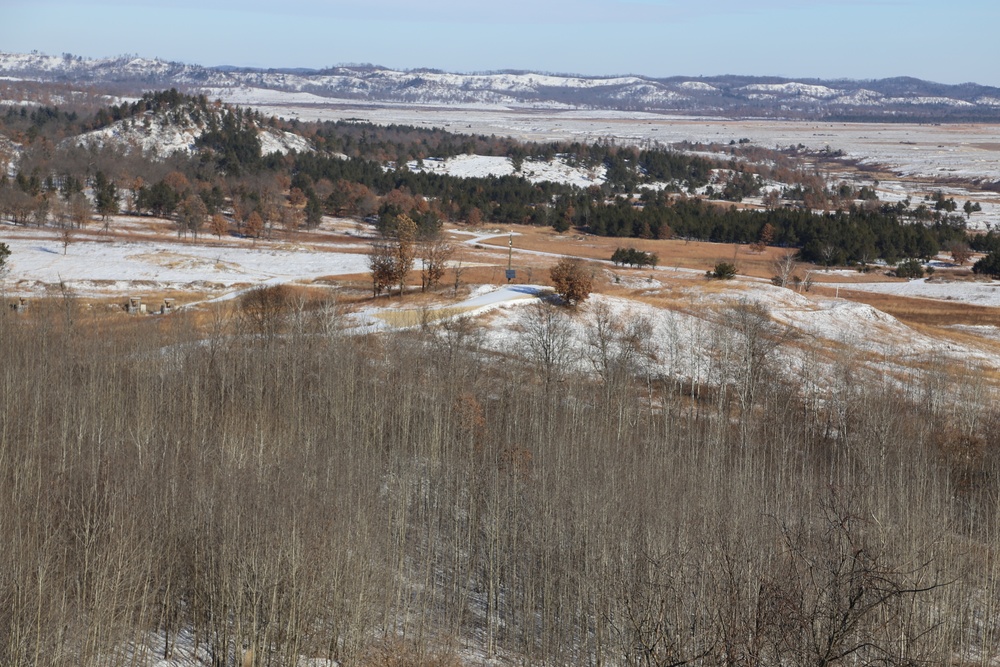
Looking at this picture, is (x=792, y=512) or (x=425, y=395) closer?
(x=792, y=512)

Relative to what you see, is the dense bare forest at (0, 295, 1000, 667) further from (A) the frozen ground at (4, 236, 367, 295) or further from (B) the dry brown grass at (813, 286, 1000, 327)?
(A) the frozen ground at (4, 236, 367, 295)

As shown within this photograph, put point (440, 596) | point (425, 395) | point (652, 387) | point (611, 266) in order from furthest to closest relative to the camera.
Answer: point (611, 266) < point (652, 387) < point (425, 395) < point (440, 596)

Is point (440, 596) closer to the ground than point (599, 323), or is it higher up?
closer to the ground

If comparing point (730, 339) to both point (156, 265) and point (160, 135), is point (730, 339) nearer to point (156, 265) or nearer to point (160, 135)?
point (156, 265)

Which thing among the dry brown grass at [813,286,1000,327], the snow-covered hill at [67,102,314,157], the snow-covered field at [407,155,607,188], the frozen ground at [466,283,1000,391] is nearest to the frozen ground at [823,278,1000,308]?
the dry brown grass at [813,286,1000,327]

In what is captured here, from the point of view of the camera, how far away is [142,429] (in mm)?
32656

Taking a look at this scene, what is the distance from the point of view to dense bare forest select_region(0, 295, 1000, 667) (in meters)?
21.7

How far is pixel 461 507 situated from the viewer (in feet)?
108

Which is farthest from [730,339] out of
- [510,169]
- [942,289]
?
[510,169]

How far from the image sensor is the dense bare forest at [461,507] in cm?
2166

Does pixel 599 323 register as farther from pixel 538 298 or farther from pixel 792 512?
pixel 792 512

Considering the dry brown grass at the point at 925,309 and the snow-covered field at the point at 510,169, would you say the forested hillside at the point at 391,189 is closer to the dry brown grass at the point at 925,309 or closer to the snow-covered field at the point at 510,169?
the snow-covered field at the point at 510,169

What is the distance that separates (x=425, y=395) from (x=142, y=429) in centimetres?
1268

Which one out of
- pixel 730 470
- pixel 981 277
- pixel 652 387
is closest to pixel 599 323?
pixel 652 387
